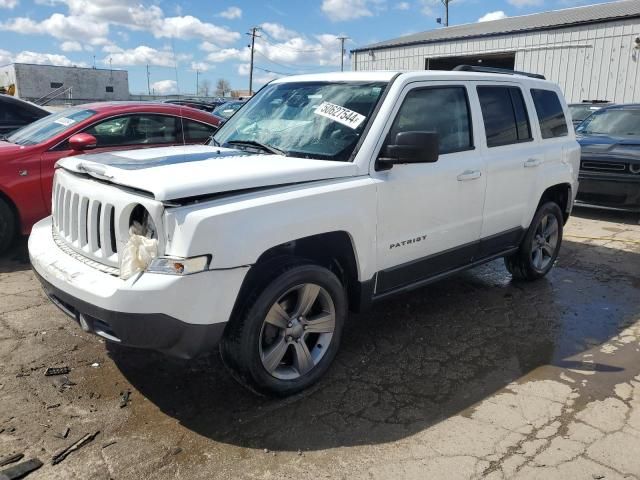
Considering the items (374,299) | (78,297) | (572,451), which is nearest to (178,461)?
(78,297)

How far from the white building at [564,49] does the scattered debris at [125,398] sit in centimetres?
2102

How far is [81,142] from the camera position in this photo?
5531mm

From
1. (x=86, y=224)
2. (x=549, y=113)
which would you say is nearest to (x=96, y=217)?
(x=86, y=224)

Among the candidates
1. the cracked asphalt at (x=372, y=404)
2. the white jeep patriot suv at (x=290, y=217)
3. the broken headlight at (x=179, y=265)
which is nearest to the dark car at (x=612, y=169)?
the cracked asphalt at (x=372, y=404)

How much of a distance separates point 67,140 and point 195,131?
60.1 inches

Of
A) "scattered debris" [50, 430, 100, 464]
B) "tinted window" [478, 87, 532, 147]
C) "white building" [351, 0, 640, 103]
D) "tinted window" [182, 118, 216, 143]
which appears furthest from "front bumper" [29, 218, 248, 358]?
"white building" [351, 0, 640, 103]

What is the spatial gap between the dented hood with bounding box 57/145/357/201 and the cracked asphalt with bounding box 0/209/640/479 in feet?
1.94

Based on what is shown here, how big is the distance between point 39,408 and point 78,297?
2.57ft

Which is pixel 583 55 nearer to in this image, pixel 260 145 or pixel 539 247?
pixel 539 247

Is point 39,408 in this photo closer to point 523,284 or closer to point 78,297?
point 78,297

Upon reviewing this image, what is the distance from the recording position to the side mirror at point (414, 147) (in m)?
3.35

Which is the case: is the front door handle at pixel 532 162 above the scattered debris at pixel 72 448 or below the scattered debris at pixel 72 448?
above

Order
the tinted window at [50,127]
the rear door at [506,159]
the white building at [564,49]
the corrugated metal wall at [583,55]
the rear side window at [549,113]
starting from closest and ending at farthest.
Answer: the rear door at [506,159], the rear side window at [549,113], the tinted window at [50,127], the corrugated metal wall at [583,55], the white building at [564,49]

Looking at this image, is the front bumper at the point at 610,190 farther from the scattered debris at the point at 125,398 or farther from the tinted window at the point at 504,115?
the scattered debris at the point at 125,398
